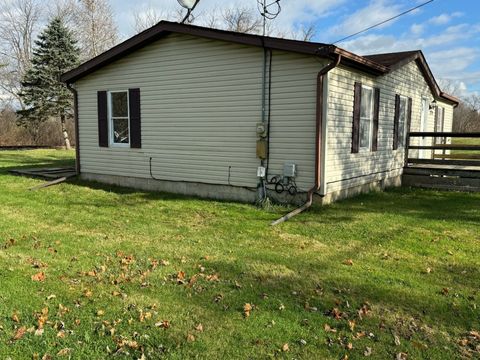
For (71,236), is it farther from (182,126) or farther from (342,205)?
(342,205)

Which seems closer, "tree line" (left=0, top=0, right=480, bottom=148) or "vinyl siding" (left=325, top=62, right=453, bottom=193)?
"vinyl siding" (left=325, top=62, right=453, bottom=193)

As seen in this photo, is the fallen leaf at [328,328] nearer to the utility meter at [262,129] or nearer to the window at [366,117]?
the utility meter at [262,129]

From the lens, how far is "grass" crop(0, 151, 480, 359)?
10.3 ft

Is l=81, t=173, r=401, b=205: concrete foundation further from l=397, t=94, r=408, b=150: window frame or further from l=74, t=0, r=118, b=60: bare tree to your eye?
l=74, t=0, r=118, b=60: bare tree

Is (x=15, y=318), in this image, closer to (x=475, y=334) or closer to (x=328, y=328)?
(x=328, y=328)

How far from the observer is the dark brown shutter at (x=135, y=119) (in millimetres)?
9891

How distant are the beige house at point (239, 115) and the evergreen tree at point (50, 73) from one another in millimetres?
14267

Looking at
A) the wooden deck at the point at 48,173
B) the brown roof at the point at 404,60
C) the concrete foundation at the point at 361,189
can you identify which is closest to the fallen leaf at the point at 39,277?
the concrete foundation at the point at 361,189

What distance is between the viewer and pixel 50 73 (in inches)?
930

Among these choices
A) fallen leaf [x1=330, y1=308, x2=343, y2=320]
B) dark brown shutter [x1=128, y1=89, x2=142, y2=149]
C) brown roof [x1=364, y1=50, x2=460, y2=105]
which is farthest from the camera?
brown roof [x1=364, y1=50, x2=460, y2=105]

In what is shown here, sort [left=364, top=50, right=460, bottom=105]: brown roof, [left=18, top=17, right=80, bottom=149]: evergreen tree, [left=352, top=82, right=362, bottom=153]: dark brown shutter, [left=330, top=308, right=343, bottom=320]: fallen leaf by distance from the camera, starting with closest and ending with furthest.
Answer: [left=330, top=308, right=343, bottom=320]: fallen leaf, [left=352, top=82, right=362, bottom=153]: dark brown shutter, [left=364, top=50, right=460, bottom=105]: brown roof, [left=18, top=17, right=80, bottom=149]: evergreen tree

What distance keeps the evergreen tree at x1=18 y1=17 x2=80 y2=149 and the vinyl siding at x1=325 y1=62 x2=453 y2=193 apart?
1891 centimetres

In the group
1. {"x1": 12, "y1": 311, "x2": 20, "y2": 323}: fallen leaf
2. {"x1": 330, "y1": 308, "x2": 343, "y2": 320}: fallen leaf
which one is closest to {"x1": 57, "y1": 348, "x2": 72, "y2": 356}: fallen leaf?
{"x1": 12, "y1": 311, "x2": 20, "y2": 323}: fallen leaf

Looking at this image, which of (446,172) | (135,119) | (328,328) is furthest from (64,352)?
(446,172)
